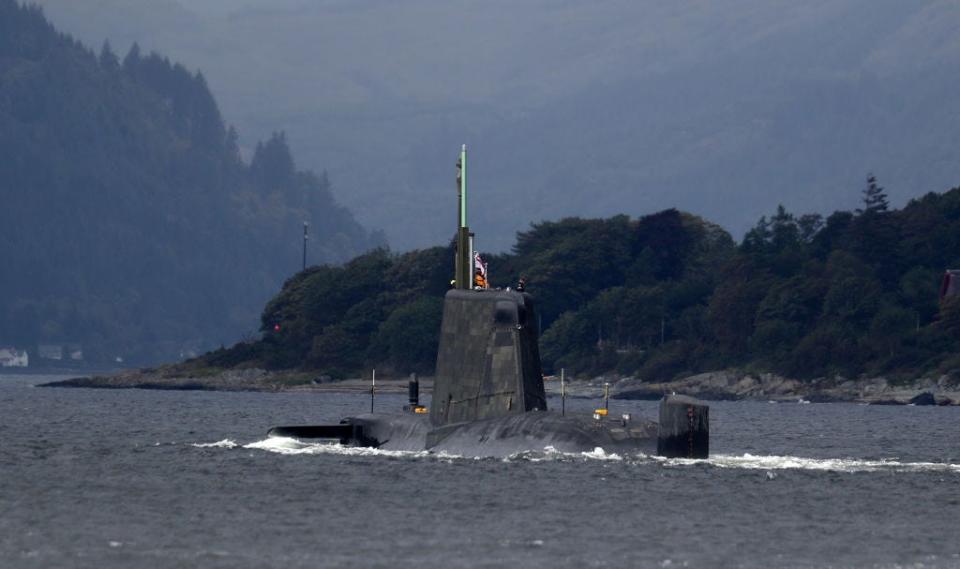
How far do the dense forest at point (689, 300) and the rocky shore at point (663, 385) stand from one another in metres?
1.68

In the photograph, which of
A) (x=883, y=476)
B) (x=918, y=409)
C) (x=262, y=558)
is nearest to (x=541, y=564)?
(x=262, y=558)

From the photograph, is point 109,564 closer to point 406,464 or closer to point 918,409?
point 406,464

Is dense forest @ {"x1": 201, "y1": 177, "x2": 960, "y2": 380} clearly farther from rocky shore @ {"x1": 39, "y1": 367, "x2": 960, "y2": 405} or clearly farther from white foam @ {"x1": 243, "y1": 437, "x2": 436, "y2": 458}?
white foam @ {"x1": 243, "y1": 437, "x2": 436, "y2": 458}

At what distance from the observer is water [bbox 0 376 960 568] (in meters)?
33.5

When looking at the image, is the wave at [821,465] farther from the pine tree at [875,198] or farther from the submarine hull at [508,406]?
the pine tree at [875,198]

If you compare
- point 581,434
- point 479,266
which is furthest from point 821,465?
point 479,266

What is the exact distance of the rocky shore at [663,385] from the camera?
5591 inches

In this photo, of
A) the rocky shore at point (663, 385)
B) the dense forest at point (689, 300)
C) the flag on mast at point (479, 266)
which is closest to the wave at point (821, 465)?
the flag on mast at point (479, 266)

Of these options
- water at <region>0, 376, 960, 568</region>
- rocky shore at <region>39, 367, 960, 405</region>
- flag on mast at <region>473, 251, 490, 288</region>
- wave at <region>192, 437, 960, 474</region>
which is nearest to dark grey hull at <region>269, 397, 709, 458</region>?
wave at <region>192, 437, 960, 474</region>

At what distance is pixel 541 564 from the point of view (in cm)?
3225

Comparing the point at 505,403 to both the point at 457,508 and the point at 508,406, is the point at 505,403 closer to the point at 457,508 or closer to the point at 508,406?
the point at 508,406

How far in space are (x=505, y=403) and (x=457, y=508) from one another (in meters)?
9.26

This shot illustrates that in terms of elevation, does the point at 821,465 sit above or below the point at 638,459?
below

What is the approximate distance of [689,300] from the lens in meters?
177
